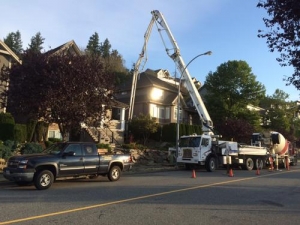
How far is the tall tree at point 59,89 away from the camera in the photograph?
19.1 meters

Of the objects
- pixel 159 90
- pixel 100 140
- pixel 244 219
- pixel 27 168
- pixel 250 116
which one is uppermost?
pixel 159 90

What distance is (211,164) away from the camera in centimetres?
2506

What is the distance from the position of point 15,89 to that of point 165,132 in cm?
2416

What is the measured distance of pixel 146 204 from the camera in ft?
33.9

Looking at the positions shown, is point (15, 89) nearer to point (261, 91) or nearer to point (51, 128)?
point (51, 128)

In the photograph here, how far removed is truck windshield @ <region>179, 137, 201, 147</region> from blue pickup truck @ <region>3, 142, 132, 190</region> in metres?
8.67

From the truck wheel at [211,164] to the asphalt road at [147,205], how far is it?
32.7 feet

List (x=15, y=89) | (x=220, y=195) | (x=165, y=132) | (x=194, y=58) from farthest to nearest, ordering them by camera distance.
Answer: (x=165, y=132)
(x=194, y=58)
(x=15, y=89)
(x=220, y=195)

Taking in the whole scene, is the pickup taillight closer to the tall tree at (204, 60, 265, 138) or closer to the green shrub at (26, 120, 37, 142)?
the green shrub at (26, 120, 37, 142)

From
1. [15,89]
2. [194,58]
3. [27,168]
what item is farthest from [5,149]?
[194,58]

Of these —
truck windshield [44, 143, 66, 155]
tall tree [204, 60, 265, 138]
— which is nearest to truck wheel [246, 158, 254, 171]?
truck windshield [44, 143, 66, 155]

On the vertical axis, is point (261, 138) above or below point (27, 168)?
above

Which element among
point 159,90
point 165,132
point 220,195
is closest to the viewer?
point 220,195

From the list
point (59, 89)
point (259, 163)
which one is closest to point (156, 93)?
point (259, 163)
